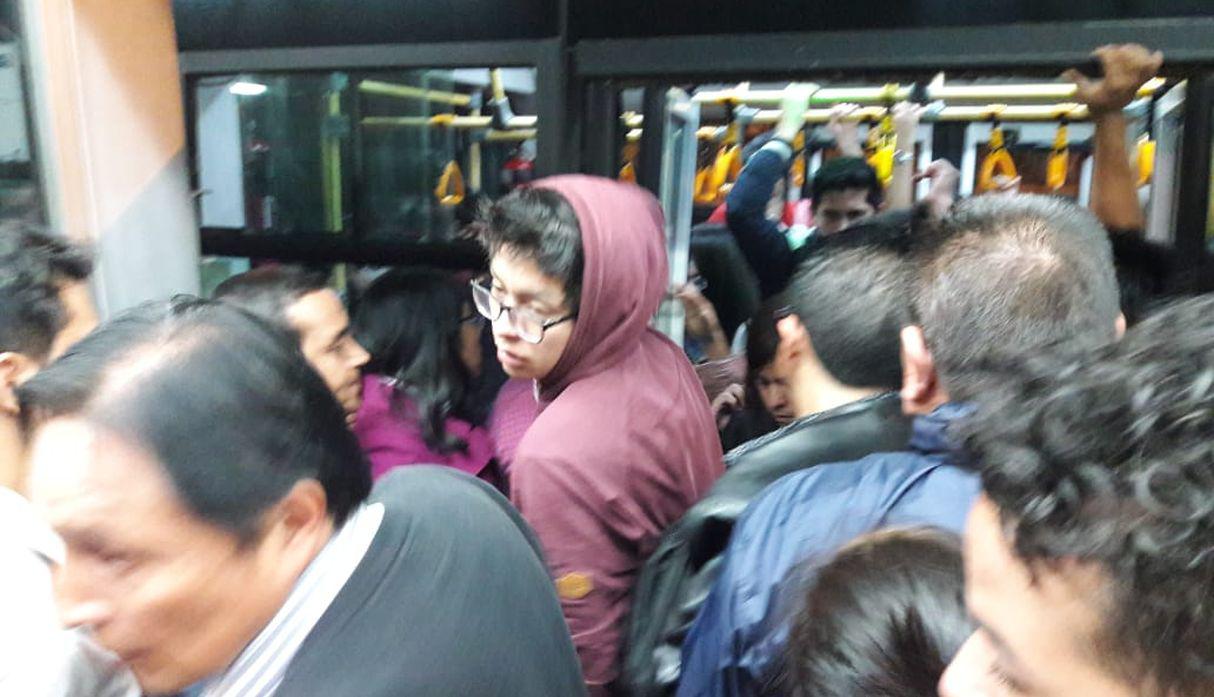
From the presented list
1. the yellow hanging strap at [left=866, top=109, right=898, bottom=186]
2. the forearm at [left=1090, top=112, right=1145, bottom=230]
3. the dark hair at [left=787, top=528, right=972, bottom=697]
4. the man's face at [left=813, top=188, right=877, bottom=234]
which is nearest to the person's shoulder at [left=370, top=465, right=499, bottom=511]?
the dark hair at [left=787, top=528, right=972, bottom=697]

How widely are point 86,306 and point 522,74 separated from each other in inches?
72.1

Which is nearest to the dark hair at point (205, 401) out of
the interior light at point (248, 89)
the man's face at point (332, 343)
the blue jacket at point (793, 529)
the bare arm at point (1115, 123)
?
the blue jacket at point (793, 529)

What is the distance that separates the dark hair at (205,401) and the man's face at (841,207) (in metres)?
1.74

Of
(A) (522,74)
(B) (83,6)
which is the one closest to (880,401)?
(B) (83,6)

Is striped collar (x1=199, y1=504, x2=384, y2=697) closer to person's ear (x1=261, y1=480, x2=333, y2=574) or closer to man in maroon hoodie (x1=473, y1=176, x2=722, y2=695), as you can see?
person's ear (x1=261, y1=480, x2=333, y2=574)

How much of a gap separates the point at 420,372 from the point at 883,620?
127cm

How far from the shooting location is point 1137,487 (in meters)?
0.46

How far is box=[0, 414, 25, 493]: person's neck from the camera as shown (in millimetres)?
1059

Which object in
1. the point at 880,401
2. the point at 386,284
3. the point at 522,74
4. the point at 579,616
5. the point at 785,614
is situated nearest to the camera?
the point at 785,614

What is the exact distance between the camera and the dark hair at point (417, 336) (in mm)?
1843

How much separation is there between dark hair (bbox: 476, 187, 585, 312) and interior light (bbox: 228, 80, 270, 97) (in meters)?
1.44

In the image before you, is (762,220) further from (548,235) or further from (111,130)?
(111,130)

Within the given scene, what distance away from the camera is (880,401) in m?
1.18

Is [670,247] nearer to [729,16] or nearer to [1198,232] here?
[729,16]
